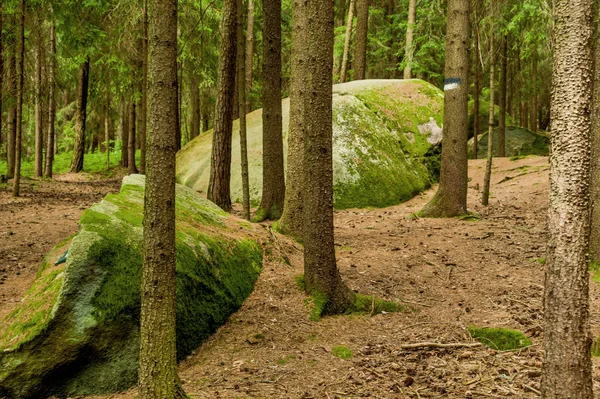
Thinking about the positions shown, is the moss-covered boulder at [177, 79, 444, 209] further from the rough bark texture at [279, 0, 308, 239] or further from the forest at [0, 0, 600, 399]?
the rough bark texture at [279, 0, 308, 239]

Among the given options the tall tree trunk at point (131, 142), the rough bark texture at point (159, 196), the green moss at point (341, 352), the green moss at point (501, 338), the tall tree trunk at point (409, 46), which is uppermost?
the tall tree trunk at point (409, 46)

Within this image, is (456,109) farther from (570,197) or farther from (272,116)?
(570,197)

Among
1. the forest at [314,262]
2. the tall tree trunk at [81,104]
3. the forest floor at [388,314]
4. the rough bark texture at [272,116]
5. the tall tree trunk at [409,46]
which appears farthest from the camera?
the tall tree trunk at [81,104]

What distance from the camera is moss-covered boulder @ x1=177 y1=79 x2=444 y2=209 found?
12055 mm

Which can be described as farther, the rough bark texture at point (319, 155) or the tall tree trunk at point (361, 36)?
the tall tree trunk at point (361, 36)

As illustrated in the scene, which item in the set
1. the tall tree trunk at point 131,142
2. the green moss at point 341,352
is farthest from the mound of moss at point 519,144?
the green moss at point 341,352

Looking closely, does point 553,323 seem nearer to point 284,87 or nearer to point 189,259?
point 189,259

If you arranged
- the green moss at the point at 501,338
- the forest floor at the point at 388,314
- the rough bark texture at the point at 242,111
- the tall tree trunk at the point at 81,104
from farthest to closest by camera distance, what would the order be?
1. the tall tree trunk at the point at 81,104
2. the rough bark texture at the point at 242,111
3. the green moss at the point at 501,338
4. the forest floor at the point at 388,314

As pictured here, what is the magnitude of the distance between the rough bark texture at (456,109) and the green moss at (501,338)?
5.12 metres

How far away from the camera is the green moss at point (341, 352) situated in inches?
188

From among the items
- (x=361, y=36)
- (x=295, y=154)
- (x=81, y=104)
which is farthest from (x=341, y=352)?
(x=81, y=104)

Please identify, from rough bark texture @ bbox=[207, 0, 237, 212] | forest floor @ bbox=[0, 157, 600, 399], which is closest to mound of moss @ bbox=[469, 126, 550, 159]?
forest floor @ bbox=[0, 157, 600, 399]

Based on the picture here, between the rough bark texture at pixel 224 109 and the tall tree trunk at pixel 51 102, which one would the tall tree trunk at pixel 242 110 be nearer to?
the rough bark texture at pixel 224 109

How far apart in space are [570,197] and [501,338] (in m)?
2.33
